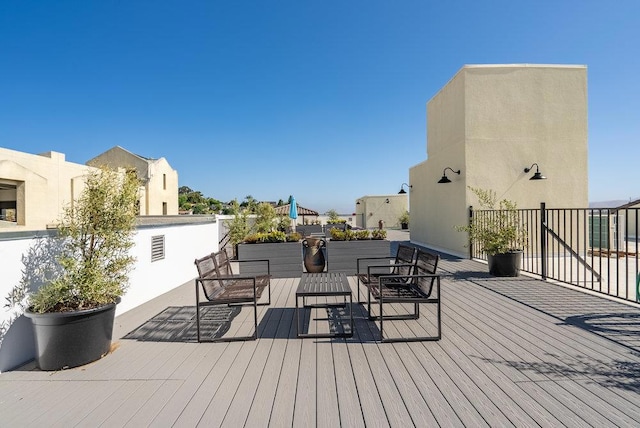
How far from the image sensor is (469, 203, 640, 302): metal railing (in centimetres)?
462

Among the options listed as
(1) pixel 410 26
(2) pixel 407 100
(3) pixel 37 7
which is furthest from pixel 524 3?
(3) pixel 37 7

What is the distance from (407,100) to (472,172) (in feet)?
20.1

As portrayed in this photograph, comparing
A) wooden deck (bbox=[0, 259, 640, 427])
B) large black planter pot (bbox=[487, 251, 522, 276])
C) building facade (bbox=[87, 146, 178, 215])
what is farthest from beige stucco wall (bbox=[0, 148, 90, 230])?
large black planter pot (bbox=[487, 251, 522, 276])

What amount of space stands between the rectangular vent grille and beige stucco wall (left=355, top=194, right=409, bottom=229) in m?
19.1

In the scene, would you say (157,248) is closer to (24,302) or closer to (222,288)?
(222,288)

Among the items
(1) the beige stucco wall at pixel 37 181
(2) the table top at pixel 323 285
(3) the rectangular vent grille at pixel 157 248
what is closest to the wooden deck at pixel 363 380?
(2) the table top at pixel 323 285

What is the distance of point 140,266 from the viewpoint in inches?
167

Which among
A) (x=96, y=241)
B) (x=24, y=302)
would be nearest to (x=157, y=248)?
(x=96, y=241)

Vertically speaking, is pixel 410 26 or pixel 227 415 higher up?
pixel 410 26

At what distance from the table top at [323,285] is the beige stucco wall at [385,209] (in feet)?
64.3

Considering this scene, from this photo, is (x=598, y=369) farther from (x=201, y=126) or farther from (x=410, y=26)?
(x=201, y=126)

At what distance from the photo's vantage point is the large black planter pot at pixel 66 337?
90.6 inches

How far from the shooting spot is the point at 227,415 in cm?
175

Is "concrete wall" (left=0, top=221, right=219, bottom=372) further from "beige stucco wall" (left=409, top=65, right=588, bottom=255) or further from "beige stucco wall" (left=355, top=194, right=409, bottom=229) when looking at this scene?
"beige stucco wall" (left=355, top=194, right=409, bottom=229)
